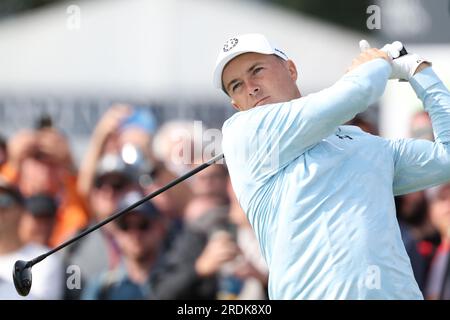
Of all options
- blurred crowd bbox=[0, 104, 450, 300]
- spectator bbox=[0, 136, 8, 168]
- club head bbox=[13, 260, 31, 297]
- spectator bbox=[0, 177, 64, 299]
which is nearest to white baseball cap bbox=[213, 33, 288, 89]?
club head bbox=[13, 260, 31, 297]

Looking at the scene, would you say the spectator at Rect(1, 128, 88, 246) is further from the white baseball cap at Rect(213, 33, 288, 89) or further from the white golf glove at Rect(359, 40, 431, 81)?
the white golf glove at Rect(359, 40, 431, 81)

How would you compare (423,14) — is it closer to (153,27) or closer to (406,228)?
(406,228)

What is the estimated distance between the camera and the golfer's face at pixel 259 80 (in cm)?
430

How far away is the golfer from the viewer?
3.98 metres

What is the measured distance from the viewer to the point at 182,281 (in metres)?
7.50

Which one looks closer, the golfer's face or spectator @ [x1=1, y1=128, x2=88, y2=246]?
the golfer's face

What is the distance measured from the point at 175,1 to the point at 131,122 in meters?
3.27

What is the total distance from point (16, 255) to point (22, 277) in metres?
2.81

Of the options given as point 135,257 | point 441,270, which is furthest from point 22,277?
point 441,270

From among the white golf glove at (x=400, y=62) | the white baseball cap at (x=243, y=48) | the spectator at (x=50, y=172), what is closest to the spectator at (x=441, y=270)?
the spectator at (x=50, y=172)

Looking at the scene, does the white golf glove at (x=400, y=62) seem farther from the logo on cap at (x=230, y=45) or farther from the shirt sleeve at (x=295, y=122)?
the logo on cap at (x=230, y=45)

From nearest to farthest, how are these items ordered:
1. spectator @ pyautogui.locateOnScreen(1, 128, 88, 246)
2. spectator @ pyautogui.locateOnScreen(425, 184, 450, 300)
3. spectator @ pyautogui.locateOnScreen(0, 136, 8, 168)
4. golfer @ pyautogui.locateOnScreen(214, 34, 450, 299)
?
golfer @ pyautogui.locateOnScreen(214, 34, 450, 299) → spectator @ pyautogui.locateOnScreen(425, 184, 450, 300) → spectator @ pyautogui.locateOnScreen(1, 128, 88, 246) → spectator @ pyautogui.locateOnScreen(0, 136, 8, 168)

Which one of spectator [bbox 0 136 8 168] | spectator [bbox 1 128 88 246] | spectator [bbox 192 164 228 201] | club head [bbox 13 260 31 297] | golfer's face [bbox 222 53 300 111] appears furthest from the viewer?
spectator [bbox 0 136 8 168]
